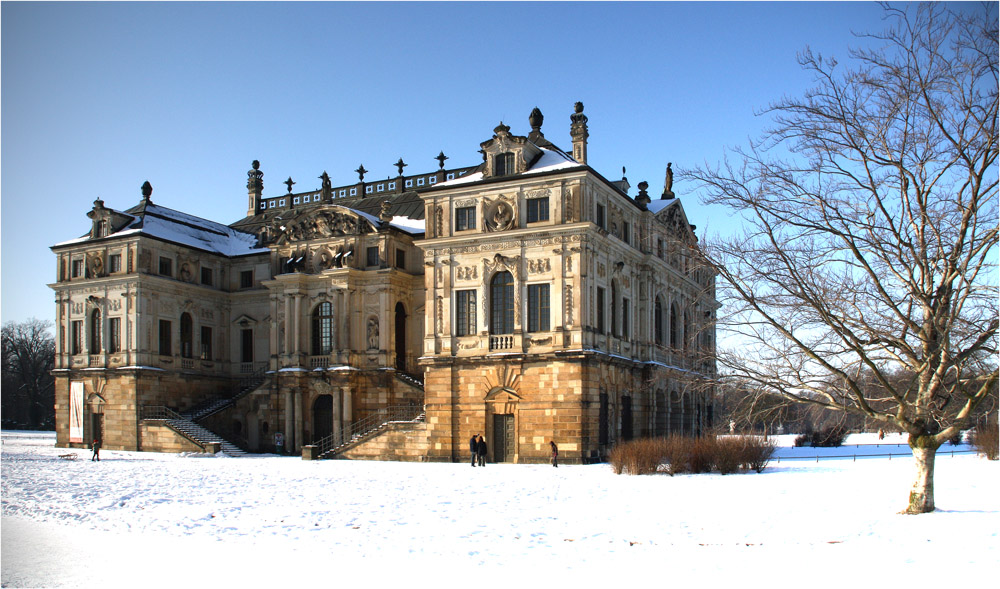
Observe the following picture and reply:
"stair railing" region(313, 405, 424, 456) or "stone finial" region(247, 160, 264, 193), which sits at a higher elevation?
"stone finial" region(247, 160, 264, 193)

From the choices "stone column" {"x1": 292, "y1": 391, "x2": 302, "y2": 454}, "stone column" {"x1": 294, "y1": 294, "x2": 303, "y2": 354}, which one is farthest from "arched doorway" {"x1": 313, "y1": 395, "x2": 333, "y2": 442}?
"stone column" {"x1": 294, "y1": 294, "x2": 303, "y2": 354}

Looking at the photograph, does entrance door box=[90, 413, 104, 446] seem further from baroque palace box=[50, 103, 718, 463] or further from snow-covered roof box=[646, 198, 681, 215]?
snow-covered roof box=[646, 198, 681, 215]

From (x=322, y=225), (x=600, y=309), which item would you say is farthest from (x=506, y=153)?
(x=322, y=225)

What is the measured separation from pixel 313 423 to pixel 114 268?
1451cm

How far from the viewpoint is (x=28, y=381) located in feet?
294

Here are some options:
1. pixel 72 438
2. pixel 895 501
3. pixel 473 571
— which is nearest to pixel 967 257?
pixel 895 501

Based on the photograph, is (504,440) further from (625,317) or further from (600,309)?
(625,317)

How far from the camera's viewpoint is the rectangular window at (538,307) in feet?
131

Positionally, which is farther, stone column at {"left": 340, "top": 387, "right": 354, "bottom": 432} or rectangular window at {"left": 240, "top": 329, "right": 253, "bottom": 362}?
rectangular window at {"left": 240, "top": 329, "right": 253, "bottom": 362}

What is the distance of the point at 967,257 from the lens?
16500mm

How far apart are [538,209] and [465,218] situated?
3.58m

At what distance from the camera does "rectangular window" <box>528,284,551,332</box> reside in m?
39.9

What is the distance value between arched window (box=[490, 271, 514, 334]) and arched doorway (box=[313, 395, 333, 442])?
11.8 m

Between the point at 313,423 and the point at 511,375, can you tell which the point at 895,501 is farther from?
the point at 313,423
